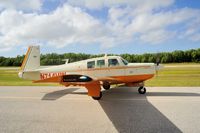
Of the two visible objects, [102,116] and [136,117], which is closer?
[136,117]

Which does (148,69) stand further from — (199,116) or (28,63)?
→ (28,63)

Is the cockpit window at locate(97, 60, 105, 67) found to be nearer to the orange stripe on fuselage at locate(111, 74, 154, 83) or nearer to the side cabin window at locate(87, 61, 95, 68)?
the side cabin window at locate(87, 61, 95, 68)

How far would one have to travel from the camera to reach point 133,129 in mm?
5297

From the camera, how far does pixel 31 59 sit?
1177 centimetres

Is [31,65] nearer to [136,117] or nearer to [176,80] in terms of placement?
[136,117]

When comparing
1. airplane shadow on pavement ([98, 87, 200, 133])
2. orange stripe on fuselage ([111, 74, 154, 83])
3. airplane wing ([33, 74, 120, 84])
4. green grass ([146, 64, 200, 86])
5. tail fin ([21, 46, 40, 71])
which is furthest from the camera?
green grass ([146, 64, 200, 86])

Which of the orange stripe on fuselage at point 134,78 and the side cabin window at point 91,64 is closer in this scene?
the orange stripe on fuselage at point 134,78

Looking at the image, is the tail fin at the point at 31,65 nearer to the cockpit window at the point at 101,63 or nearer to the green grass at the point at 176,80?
the cockpit window at the point at 101,63

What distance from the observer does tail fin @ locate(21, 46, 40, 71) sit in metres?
11.7

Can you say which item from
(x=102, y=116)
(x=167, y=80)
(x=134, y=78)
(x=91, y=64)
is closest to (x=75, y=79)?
(x=91, y=64)

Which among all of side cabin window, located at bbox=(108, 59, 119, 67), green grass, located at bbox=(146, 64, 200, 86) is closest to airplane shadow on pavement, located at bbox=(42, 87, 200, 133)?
side cabin window, located at bbox=(108, 59, 119, 67)

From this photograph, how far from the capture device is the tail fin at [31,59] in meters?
11.7

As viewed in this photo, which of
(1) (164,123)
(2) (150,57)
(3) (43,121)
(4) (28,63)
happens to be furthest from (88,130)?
(2) (150,57)

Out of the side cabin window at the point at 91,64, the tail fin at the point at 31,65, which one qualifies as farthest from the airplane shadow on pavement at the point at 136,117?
the tail fin at the point at 31,65
